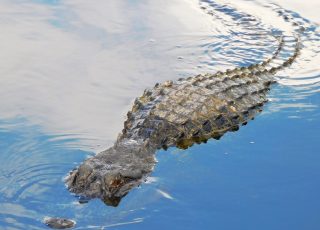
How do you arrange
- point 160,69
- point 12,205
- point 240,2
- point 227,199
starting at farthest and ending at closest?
point 240,2
point 160,69
point 227,199
point 12,205

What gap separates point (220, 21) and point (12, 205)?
716 cm

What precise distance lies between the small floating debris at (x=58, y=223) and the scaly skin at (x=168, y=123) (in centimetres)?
42

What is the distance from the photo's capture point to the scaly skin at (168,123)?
6.56 m

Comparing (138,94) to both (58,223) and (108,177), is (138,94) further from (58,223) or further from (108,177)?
(58,223)

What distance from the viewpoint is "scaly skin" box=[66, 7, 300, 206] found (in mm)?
6562

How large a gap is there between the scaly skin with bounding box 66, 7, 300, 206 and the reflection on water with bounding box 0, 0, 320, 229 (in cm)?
15

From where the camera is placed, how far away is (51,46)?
11094 mm

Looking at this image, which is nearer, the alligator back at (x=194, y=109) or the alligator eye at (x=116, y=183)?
the alligator eye at (x=116, y=183)

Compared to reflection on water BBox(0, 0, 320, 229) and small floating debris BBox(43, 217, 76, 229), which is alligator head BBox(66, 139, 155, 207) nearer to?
reflection on water BBox(0, 0, 320, 229)

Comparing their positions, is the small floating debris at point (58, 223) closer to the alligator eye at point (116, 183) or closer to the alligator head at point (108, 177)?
the alligator head at point (108, 177)

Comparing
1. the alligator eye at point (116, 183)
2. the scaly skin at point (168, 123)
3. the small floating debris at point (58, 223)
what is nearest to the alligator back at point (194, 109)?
the scaly skin at point (168, 123)

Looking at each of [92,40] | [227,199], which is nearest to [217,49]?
[92,40]

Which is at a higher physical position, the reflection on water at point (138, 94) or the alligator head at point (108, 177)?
the alligator head at point (108, 177)

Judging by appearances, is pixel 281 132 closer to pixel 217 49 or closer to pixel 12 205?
pixel 217 49
